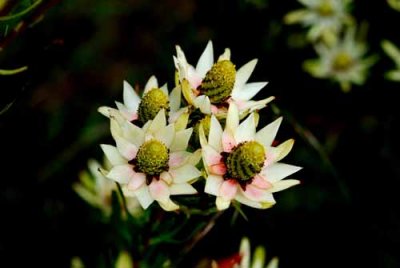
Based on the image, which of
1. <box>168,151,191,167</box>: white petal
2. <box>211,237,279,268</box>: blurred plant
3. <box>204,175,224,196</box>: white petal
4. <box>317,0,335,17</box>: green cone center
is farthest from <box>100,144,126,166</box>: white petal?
<box>317,0,335,17</box>: green cone center

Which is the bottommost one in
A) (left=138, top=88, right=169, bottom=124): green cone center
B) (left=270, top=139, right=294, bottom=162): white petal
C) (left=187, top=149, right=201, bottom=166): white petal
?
(left=270, top=139, right=294, bottom=162): white petal

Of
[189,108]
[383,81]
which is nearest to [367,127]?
[383,81]

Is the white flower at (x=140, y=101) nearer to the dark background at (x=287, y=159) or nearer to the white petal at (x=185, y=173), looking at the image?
the white petal at (x=185, y=173)

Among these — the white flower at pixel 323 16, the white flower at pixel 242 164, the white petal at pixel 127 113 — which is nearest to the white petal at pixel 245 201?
the white flower at pixel 242 164

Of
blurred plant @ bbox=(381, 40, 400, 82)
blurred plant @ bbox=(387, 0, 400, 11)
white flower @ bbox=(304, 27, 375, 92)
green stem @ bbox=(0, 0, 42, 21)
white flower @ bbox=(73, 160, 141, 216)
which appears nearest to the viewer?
green stem @ bbox=(0, 0, 42, 21)

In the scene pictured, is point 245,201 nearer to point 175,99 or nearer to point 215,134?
point 215,134

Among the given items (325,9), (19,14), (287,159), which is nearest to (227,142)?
(19,14)

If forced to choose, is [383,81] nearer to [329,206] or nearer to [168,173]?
[329,206]

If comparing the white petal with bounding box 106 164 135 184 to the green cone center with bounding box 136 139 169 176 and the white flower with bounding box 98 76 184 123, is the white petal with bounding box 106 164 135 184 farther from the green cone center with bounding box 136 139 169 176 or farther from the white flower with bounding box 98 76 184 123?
the white flower with bounding box 98 76 184 123
